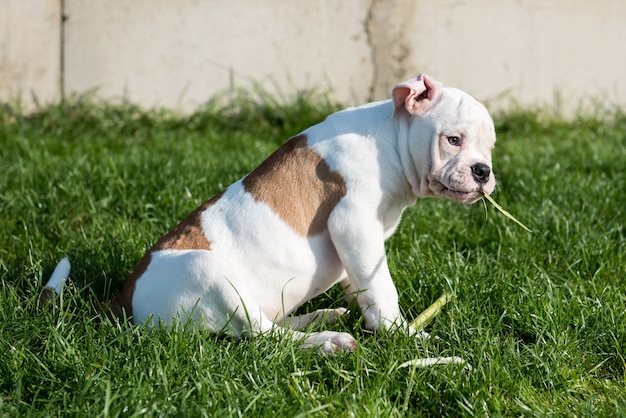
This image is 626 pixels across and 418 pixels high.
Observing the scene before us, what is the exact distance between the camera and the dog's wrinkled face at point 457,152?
3037mm

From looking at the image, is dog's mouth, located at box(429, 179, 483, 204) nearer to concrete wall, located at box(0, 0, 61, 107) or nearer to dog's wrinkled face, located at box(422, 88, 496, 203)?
dog's wrinkled face, located at box(422, 88, 496, 203)

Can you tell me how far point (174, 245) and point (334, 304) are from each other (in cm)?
81

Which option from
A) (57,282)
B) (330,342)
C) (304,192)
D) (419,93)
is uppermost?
(419,93)

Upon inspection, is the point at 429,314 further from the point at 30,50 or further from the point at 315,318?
the point at 30,50

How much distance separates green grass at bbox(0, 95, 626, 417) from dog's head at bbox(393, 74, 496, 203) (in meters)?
0.52

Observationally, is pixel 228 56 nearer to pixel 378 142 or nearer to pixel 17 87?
pixel 17 87

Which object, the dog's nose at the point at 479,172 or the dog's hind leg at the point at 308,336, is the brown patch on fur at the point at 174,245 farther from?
the dog's nose at the point at 479,172

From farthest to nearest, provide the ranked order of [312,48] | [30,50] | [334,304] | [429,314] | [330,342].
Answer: [312,48], [30,50], [334,304], [429,314], [330,342]

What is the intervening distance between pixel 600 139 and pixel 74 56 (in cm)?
416

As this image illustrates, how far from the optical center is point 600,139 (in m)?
6.58

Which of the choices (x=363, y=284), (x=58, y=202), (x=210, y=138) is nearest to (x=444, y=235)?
(x=363, y=284)

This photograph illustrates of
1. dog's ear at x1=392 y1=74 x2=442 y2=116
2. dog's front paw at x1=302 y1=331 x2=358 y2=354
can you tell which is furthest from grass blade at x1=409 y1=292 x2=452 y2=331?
dog's ear at x1=392 y1=74 x2=442 y2=116

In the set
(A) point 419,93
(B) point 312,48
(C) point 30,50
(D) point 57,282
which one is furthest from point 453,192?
(C) point 30,50

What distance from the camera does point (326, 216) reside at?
3.14 metres
